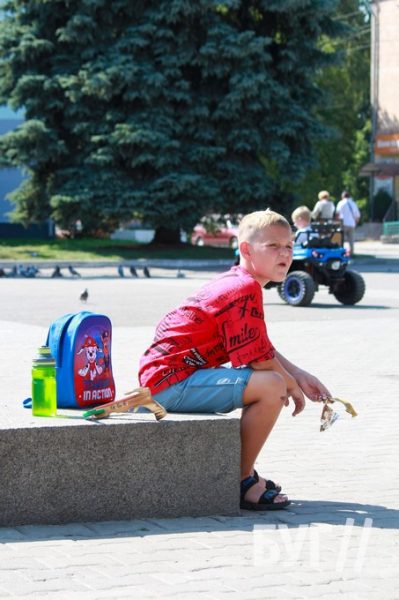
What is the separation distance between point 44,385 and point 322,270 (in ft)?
38.2

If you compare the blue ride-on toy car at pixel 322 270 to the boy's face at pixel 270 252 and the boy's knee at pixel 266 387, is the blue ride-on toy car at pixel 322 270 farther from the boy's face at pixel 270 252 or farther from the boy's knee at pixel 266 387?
the boy's knee at pixel 266 387

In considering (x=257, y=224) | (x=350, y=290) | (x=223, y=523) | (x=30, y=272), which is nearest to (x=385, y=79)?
(x=30, y=272)

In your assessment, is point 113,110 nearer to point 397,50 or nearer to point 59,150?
point 59,150

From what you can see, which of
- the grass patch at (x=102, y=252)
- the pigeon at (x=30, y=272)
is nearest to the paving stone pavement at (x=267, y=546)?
the pigeon at (x=30, y=272)

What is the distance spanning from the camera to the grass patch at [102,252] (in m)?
30.1

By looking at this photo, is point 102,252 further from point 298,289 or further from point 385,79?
point 385,79

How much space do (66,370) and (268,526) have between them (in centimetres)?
119

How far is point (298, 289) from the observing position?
53.1 ft

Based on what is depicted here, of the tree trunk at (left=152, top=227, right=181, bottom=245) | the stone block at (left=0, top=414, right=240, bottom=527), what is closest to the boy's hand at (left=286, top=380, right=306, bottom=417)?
the stone block at (left=0, top=414, right=240, bottom=527)

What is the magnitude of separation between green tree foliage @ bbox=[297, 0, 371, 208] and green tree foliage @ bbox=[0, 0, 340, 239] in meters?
13.0

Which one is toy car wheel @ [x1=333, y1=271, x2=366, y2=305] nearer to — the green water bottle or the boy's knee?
the boy's knee

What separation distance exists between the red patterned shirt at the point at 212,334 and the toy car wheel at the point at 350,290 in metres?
11.3

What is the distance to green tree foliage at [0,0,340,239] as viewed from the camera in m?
30.7

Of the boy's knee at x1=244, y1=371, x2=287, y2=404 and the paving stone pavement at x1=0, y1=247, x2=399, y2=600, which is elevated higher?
the boy's knee at x1=244, y1=371, x2=287, y2=404
